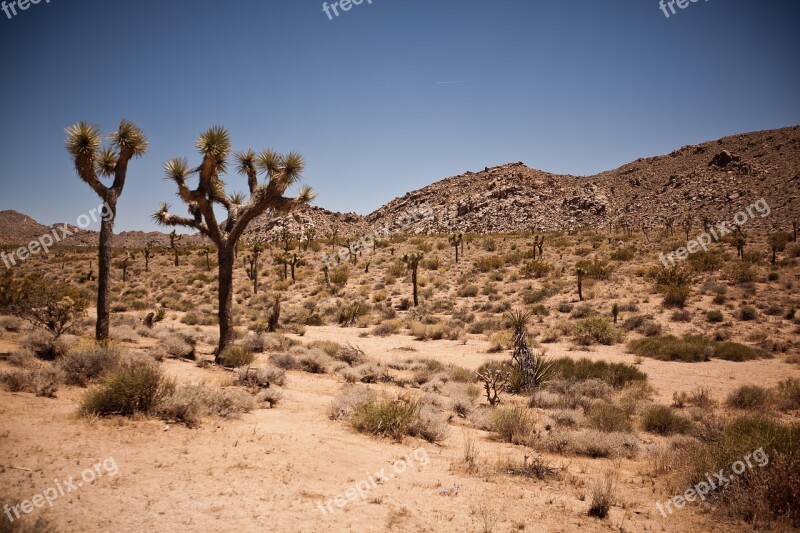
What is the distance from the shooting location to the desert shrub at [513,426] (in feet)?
26.1

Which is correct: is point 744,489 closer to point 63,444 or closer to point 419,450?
point 419,450

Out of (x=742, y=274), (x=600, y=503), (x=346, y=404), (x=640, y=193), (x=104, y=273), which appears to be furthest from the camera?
(x=640, y=193)

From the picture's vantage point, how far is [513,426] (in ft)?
26.5

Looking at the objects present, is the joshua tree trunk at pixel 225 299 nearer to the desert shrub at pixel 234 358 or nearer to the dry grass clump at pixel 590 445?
the desert shrub at pixel 234 358

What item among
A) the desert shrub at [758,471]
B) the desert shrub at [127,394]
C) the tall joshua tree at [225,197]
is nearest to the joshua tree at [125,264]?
the tall joshua tree at [225,197]

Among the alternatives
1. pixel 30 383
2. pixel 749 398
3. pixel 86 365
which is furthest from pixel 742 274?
pixel 30 383

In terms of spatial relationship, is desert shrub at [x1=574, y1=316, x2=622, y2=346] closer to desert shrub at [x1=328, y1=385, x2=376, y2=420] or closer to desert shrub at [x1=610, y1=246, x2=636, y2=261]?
desert shrub at [x1=328, y1=385, x2=376, y2=420]

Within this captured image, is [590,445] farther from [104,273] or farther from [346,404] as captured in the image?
[104,273]

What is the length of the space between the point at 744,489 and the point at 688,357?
499 inches

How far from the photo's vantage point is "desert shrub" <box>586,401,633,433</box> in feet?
28.3

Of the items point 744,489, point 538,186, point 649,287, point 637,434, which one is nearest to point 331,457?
point 744,489

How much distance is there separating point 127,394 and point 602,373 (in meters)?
12.7

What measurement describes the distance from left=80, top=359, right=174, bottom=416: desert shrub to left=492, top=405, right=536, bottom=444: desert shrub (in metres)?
6.35

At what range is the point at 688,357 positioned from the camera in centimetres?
1580
